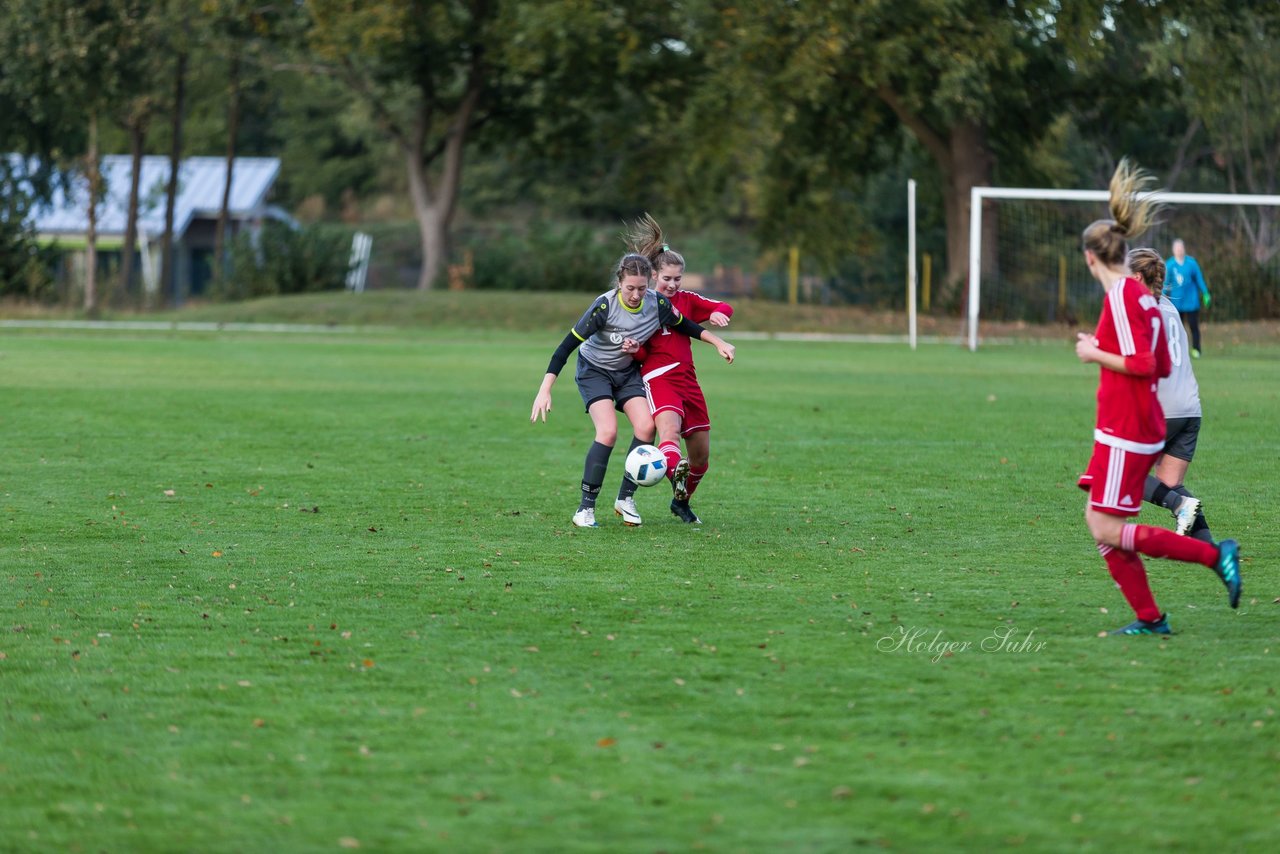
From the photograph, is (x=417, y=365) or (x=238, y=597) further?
(x=417, y=365)

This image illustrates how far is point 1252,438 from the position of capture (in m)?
14.0

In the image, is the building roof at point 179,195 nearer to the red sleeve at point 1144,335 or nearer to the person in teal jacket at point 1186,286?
the person in teal jacket at point 1186,286

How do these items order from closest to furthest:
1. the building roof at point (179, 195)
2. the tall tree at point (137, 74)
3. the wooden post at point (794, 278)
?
the tall tree at point (137, 74)
the wooden post at point (794, 278)
the building roof at point (179, 195)

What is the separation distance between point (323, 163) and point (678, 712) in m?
68.4

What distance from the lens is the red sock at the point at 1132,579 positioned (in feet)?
19.9

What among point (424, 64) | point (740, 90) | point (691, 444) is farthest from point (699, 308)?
point (424, 64)

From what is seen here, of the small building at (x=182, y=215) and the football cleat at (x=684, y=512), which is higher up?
the small building at (x=182, y=215)

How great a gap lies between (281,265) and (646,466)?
3710 centimetres

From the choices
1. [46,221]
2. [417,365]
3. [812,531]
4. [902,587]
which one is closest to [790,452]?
[812,531]

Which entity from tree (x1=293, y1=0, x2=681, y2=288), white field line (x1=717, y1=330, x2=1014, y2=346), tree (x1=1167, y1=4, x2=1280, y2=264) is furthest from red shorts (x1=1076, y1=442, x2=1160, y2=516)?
tree (x1=293, y1=0, x2=681, y2=288)

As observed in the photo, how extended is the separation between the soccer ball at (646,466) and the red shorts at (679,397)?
31 centimetres

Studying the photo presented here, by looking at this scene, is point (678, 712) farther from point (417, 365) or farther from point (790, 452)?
point (417, 365)

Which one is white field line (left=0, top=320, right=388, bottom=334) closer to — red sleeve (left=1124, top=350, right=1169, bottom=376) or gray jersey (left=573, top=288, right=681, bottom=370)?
gray jersey (left=573, top=288, right=681, bottom=370)

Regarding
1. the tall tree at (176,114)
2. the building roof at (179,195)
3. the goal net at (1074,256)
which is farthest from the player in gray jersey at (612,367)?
the building roof at (179,195)
